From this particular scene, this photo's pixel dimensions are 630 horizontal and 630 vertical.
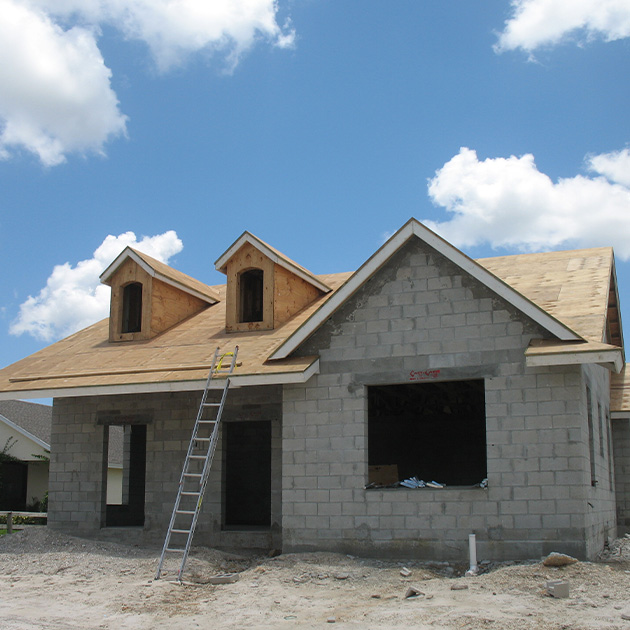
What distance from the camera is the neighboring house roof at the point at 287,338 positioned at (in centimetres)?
1273

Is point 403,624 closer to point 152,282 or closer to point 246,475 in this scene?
point 152,282

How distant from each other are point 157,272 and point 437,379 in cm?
867

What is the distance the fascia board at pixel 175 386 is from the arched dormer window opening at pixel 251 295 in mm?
3829

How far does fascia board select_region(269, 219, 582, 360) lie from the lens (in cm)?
1285

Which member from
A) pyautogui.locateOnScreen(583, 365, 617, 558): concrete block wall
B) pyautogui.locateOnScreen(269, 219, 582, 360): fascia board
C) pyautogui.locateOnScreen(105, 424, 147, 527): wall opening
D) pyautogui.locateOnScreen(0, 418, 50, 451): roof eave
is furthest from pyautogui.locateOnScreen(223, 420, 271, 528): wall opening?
pyautogui.locateOnScreen(0, 418, 50, 451): roof eave

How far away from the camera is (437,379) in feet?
44.1

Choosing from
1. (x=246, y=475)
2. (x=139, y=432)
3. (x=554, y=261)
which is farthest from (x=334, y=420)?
(x=139, y=432)

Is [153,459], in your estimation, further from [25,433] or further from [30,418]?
[30,418]

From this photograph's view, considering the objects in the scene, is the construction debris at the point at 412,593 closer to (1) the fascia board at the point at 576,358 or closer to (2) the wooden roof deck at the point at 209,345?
(1) the fascia board at the point at 576,358

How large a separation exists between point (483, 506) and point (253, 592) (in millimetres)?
4117

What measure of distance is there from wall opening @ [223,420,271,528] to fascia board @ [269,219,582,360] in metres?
8.48

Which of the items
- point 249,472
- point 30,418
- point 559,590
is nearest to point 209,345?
point 249,472

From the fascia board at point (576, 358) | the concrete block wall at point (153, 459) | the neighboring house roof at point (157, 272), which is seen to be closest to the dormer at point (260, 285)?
the neighboring house roof at point (157, 272)

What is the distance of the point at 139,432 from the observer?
77.1 feet
